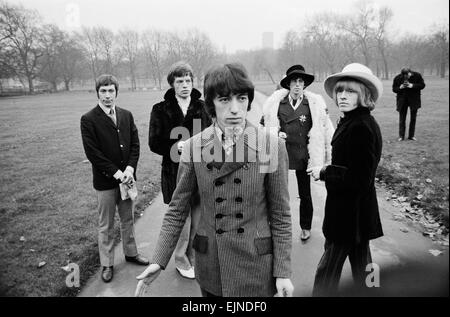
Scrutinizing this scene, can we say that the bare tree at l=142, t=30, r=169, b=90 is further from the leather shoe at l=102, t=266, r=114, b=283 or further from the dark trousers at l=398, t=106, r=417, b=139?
the leather shoe at l=102, t=266, r=114, b=283

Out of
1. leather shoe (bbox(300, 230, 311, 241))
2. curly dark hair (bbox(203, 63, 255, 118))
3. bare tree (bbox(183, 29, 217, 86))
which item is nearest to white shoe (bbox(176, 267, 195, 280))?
leather shoe (bbox(300, 230, 311, 241))

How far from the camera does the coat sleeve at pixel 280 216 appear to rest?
1625 millimetres

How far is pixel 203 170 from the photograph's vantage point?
1640mm

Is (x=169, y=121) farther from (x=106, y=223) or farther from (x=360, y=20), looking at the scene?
(x=360, y=20)

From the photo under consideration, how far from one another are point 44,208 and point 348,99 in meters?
5.54

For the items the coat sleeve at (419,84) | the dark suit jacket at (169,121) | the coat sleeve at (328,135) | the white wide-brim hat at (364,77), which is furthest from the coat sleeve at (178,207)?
the coat sleeve at (419,84)

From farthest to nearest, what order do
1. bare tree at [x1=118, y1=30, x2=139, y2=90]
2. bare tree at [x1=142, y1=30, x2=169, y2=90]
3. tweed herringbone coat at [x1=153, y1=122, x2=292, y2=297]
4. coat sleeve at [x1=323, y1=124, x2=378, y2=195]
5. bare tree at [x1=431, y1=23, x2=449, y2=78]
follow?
bare tree at [x1=142, y1=30, x2=169, y2=90], bare tree at [x1=118, y1=30, x2=139, y2=90], coat sleeve at [x1=323, y1=124, x2=378, y2=195], tweed herringbone coat at [x1=153, y1=122, x2=292, y2=297], bare tree at [x1=431, y1=23, x2=449, y2=78]

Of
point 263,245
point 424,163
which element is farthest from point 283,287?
point 424,163

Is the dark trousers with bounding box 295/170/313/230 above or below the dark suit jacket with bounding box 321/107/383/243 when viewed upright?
below

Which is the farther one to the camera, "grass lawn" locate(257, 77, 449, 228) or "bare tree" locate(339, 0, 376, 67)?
"bare tree" locate(339, 0, 376, 67)

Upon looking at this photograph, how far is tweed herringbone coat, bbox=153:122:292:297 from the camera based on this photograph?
62.8 inches

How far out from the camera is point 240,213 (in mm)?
1619

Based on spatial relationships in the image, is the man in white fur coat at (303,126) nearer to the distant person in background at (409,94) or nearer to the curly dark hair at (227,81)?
the curly dark hair at (227,81)

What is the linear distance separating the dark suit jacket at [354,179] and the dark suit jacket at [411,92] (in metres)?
7.47
